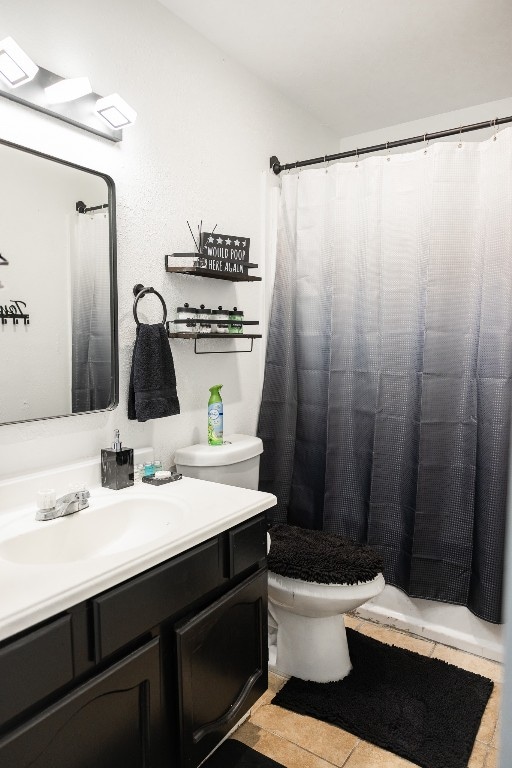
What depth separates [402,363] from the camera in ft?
7.36

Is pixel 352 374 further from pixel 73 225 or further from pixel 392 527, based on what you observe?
pixel 73 225

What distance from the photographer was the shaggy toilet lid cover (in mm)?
1857

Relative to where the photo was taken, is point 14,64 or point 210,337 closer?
point 14,64

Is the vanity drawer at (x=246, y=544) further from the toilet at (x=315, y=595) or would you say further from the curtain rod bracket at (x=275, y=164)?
the curtain rod bracket at (x=275, y=164)

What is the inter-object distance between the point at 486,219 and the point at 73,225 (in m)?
1.55

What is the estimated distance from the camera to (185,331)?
1988mm

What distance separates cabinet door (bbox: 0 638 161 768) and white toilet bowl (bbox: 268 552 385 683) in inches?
29.6

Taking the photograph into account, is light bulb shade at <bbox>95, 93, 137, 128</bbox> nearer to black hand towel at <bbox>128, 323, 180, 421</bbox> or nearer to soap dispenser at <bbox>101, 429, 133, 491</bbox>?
black hand towel at <bbox>128, 323, 180, 421</bbox>

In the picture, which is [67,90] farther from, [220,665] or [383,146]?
[220,665]

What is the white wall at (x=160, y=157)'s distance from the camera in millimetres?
1556

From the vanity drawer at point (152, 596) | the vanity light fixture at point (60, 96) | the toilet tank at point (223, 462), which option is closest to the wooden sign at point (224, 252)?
the vanity light fixture at point (60, 96)

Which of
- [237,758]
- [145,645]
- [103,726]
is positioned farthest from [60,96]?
[237,758]

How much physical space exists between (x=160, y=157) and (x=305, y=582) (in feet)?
5.48

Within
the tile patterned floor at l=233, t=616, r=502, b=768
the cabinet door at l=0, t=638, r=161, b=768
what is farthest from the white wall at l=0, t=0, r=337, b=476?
the tile patterned floor at l=233, t=616, r=502, b=768
